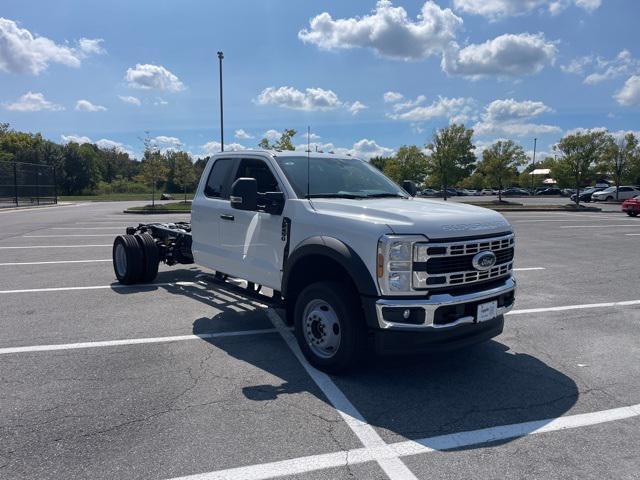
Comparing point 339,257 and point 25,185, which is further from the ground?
point 25,185

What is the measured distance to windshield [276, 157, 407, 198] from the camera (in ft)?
17.0

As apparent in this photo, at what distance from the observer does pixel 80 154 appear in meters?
72.7

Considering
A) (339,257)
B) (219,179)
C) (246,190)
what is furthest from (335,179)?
(219,179)

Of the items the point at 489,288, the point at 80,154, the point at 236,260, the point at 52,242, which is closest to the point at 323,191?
the point at 236,260

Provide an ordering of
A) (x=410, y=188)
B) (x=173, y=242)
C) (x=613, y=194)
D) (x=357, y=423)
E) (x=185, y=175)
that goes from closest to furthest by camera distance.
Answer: (x=357, y=423)
(x=410, y=188)
(x=173, y=242)
(x=185, y=175)
(x=613, y=194)

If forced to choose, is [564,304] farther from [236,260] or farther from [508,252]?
[236,260]

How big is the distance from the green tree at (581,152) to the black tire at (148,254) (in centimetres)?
3680

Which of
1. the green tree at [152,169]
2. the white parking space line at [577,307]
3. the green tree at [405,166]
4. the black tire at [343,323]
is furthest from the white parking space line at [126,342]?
the green tree at [405,166]

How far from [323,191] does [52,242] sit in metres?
11.7

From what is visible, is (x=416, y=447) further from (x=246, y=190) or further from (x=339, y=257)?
(x=246, y=190)

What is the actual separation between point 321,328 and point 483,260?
5.18ft

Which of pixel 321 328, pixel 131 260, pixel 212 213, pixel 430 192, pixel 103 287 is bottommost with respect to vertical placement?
pixel 103 287

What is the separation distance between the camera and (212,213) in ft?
20.5

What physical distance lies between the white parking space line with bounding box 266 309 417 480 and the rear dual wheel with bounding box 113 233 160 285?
381 cm
